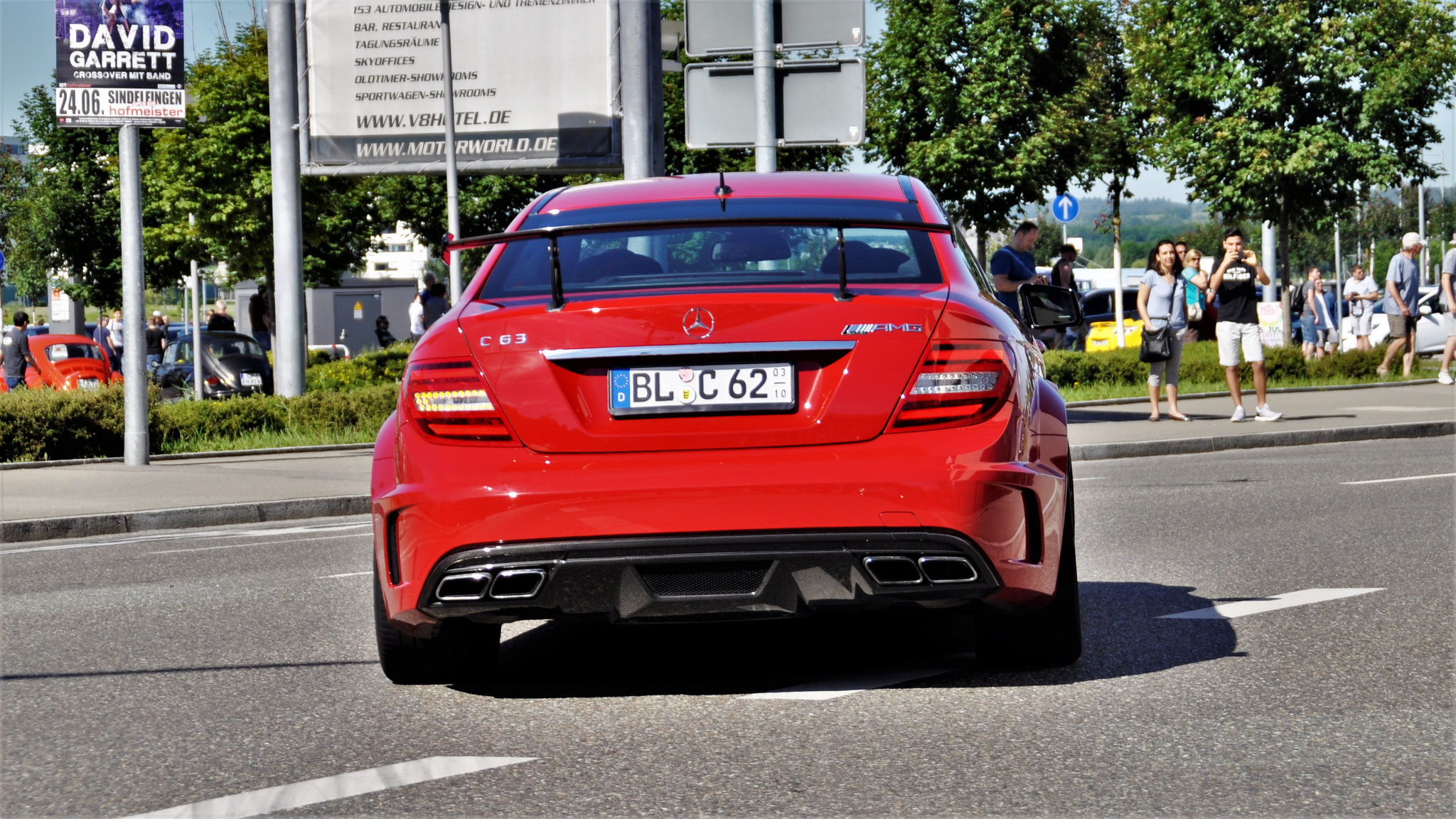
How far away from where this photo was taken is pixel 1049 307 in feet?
23.4

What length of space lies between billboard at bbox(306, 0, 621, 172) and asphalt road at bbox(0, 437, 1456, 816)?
15134mm

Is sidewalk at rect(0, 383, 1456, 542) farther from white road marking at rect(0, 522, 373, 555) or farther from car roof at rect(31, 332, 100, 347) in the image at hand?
car roof at rect(31, 332, 100, 347)

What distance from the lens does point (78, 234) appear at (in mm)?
58188

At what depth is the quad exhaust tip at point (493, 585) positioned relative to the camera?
477 cm

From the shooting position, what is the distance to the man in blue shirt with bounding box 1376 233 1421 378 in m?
25.0

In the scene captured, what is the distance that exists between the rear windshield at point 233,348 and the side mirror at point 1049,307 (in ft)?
73.5

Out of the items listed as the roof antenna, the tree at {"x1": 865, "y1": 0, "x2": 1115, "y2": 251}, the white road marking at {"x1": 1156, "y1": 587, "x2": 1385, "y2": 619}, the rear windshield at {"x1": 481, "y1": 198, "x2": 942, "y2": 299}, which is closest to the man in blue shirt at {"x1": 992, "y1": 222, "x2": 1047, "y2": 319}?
the white road marking at {"x1": 1156, "y1": 587, "x2": 1385, "y2": 619}

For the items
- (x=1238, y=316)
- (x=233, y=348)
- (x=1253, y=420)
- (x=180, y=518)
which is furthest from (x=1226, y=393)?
(x=233, y=348)

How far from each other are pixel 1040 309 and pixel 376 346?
69419mm

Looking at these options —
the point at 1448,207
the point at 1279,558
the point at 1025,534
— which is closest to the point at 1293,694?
the point at 1025,534

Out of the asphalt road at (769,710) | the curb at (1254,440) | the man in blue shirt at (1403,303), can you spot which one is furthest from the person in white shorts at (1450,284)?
the asphalt road at (769,710)

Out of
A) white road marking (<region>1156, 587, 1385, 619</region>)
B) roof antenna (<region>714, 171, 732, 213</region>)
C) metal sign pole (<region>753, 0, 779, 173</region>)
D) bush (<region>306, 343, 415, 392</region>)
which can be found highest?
metal sign pole (<region>753, 0, 779, 173</region>)

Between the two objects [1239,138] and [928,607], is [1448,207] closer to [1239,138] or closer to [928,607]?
[1239,138]

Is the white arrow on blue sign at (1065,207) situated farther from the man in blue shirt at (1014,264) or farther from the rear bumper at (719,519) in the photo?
the rear bumper at (719,519)
